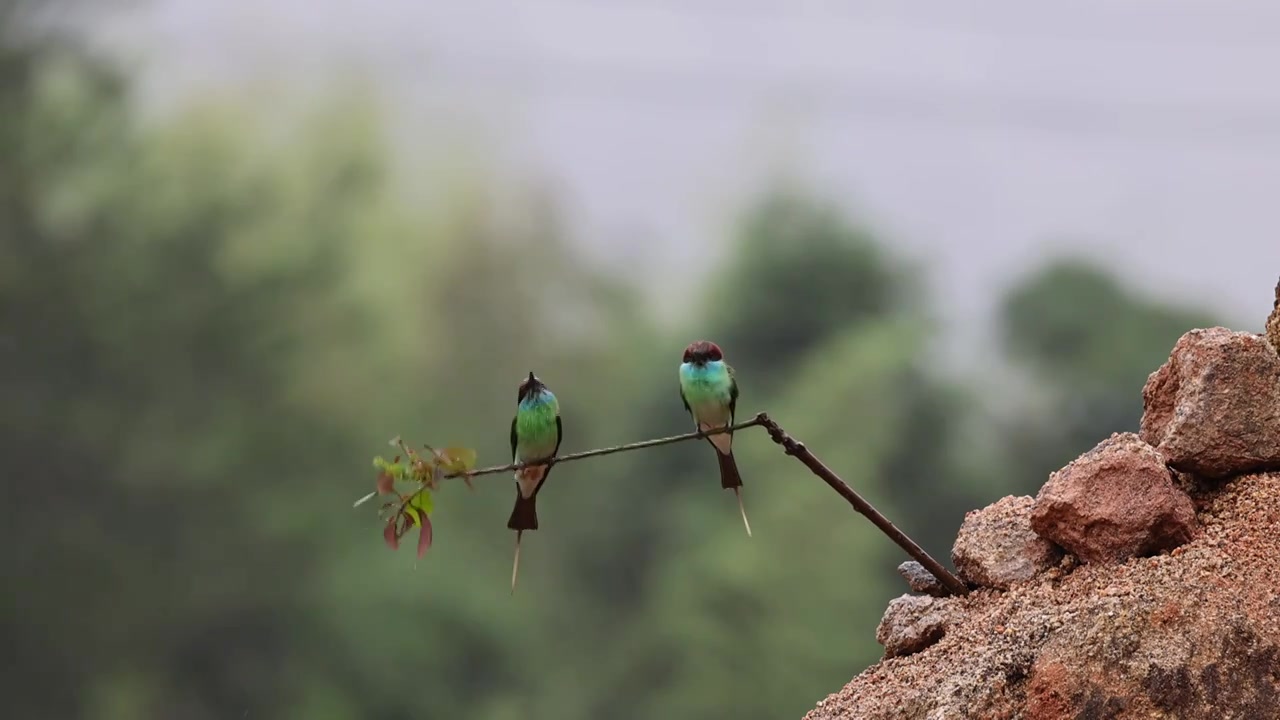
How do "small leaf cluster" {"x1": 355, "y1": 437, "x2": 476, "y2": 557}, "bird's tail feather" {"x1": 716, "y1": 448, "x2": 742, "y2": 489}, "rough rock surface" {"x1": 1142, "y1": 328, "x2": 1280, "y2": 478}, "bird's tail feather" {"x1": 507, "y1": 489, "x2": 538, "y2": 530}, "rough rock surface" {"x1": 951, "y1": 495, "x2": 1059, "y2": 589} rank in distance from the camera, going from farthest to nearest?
"bird's tail feather" {"x1": 716, "y1": 448, "x2": 742, "y2": 489}
"bird's tail feather" {"x1": 507, "y1": 489, "x2": 538, "y2": 530}
"rough rock surface" {"x1": 951, "y1": 495, "x2": 1059, "y2": 589}
"rough rock surface" {"x1": 1142, "y1": 328, "x2": 1280, "y2": 478}
"small leaf cluster" {"x1": 355, "y1": 437, "x2": 476, "y2": 557}

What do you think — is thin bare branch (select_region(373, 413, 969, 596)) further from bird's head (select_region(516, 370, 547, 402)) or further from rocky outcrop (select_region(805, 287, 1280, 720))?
bird's head (select_region(516, 370, 547, 402))

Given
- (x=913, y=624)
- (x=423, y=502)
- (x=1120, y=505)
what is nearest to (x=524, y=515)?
(x=423, y=502)

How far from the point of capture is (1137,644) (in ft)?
9.45

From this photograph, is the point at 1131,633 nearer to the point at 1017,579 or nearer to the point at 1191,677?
the point at 1191,677

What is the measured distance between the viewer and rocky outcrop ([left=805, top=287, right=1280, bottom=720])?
2.85 meters

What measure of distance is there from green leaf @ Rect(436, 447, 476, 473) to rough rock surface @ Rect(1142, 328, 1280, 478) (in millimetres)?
1566

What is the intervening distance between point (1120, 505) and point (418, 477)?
1.52 m

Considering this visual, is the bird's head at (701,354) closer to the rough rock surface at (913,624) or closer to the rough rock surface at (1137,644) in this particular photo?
the rough rock surface at (913,624)

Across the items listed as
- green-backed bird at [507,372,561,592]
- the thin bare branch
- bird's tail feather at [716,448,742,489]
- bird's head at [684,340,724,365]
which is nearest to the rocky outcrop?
the thin bare branch

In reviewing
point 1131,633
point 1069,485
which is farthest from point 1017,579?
point 1131,633

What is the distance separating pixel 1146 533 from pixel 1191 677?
1.42 ft

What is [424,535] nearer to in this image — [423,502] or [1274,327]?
[423,502]

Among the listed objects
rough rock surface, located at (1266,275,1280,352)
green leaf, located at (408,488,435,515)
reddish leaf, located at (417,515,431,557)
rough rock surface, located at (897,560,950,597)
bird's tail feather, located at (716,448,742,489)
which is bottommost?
rough rock surface, located at (897,560,950,597)

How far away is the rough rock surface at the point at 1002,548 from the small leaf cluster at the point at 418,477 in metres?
1.17
